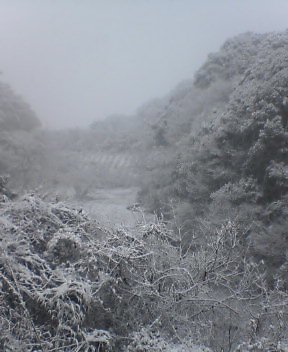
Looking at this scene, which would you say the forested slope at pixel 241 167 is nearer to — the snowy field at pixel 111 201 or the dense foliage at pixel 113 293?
the snowy field at pixel 111 201

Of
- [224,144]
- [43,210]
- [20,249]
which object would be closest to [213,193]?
[224,144]

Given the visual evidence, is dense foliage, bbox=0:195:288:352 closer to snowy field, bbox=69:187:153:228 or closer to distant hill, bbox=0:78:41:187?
snowy field, bbox=69:187:153:228

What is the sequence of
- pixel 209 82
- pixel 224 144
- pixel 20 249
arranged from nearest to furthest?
pixel 20 249
pixel 224 144
pixel 209 82

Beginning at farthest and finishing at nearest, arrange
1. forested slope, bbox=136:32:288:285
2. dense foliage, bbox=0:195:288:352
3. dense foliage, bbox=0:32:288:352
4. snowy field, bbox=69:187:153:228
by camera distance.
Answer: snowy field, bbox=69:187:153:228
forested slope, bbox=136:32:288:285
dense foliage, bbox=0:32:288:352
dense foliage, bbox=0:195:288:352

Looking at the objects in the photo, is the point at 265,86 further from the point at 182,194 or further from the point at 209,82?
the point at 209,82

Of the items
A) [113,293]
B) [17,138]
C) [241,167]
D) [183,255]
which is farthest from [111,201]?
[113,293]

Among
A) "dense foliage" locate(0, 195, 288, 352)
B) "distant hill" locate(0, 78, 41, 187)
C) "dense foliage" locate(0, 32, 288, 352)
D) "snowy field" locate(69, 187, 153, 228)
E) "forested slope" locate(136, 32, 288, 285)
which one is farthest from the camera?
"distant hill" locate(0, 78, 41, 187)

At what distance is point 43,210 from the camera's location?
28.3ft

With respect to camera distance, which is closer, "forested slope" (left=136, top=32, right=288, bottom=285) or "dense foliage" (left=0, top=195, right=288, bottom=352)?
"dense foliage" (left=0, top=195, right=288, bottom=352)

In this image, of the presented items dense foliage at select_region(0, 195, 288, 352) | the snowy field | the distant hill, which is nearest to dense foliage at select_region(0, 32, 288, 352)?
dense foliage at select_region(0, 195, 288, 352)

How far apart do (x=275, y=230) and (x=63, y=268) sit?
461 cm

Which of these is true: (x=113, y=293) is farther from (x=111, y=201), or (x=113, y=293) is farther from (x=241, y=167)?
(x=111, y=201)

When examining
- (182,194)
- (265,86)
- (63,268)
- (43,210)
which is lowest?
(182,194)

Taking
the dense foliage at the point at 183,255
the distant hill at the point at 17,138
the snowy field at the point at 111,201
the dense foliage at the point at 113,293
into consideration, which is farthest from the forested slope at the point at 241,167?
the distant hill at the point at 17,138
